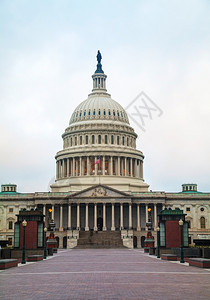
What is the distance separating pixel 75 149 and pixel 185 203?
1419 inches

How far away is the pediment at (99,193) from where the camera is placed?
13614 centimetres

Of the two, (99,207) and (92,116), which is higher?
(92,116)

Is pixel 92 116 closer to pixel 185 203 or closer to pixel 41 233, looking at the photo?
pixel 185 203

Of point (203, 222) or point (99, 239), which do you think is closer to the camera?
point (99, 239)

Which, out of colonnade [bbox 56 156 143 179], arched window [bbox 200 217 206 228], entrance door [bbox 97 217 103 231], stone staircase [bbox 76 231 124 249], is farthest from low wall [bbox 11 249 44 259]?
arched window [bbox 200 217 206 228]

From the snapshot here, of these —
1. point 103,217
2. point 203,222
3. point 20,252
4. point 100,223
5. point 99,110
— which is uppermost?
point 99,110

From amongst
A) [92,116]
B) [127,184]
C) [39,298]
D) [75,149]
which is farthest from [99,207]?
[39,298]

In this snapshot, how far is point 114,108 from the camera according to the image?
163750mm

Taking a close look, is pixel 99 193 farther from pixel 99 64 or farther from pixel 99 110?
pixel 99 64

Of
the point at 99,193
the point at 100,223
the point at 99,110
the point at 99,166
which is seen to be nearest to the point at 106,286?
the point at 99,193

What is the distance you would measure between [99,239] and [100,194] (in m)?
17.1

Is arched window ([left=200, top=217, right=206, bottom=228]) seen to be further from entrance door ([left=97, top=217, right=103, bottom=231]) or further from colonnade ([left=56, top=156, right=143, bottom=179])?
entrance door ([left=97, top=217, right=103, bottom=231])

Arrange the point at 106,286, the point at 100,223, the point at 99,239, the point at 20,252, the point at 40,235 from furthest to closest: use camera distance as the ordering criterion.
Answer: the point at 100,223 < the point at 99,239 < the point at 40,235 < the point at 20,252 < the point at 106,286

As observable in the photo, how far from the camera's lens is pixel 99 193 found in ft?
447
